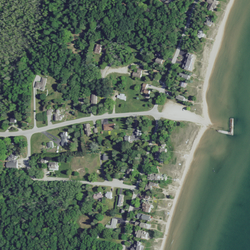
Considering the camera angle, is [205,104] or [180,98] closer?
[180,98]

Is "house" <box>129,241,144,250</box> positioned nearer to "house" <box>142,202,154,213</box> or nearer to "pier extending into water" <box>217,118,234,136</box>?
"house" <box>142,202,154,213</box>

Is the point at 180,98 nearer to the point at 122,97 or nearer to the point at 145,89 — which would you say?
the point at 145,89

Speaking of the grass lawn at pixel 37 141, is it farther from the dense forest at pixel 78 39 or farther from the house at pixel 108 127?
the house at pixel 108 127

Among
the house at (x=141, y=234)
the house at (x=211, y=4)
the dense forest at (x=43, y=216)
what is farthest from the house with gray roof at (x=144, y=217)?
the house at (x=211, y=4)

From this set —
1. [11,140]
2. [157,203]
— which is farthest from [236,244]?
[11,140]

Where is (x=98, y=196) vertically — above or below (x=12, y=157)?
below

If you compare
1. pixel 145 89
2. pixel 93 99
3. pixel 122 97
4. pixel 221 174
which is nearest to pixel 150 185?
pixel 221 174
